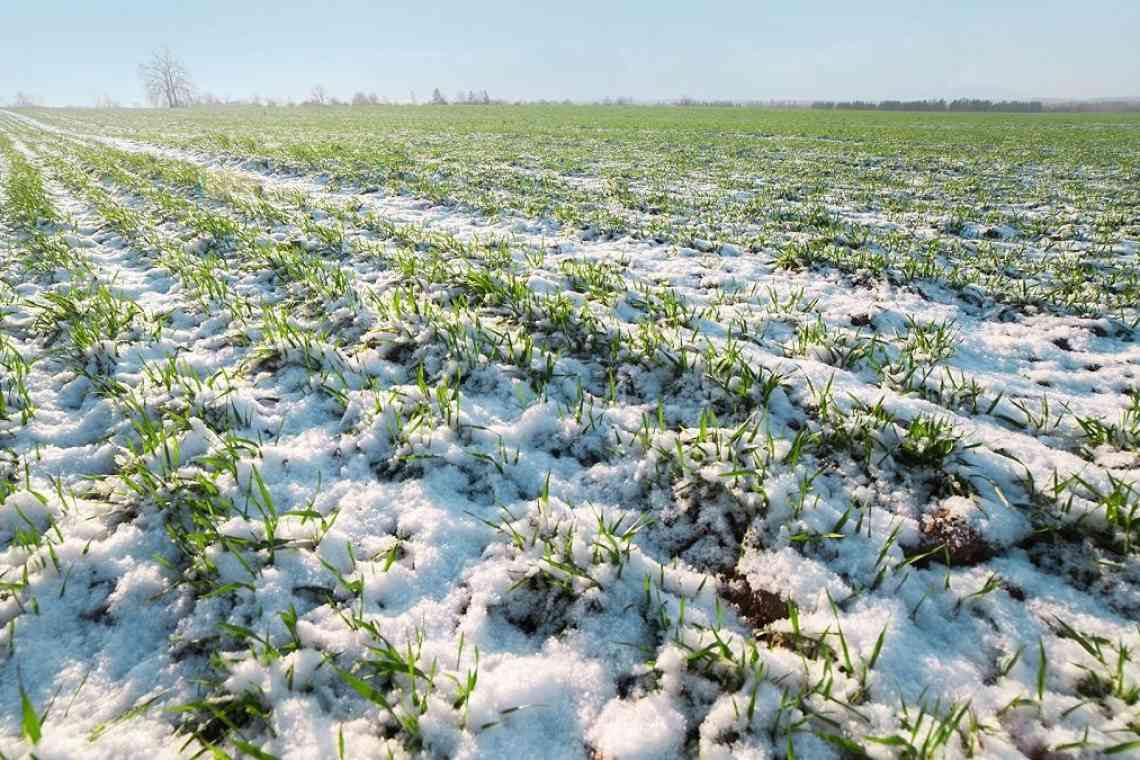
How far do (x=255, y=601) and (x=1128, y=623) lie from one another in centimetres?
307

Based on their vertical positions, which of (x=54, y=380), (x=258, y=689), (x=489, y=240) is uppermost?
(x=489, y=240)

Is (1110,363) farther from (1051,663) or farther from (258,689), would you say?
(258,689)

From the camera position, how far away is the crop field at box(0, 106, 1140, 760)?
1.66m

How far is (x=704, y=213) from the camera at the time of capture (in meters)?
8.36

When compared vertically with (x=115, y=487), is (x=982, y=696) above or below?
below

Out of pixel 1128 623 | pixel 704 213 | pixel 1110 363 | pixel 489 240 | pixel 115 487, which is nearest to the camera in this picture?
pixel 1128 623

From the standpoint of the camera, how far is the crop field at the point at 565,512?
166 cm

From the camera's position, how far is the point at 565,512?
240 cm

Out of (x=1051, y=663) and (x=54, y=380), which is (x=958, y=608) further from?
(x=54, y=380)

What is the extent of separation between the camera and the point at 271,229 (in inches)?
277

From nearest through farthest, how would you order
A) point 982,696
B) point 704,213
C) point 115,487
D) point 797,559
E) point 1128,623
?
1. point 982,696
2. point 1128,623
3. point 797,559
4. point 115,487
5. point 704,213

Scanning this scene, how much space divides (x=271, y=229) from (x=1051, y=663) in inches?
317

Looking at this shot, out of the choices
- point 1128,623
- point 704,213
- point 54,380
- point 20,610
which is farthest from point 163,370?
point 704,213

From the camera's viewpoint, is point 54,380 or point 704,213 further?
point 704,213
